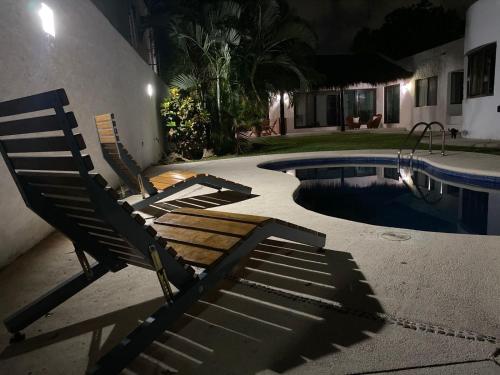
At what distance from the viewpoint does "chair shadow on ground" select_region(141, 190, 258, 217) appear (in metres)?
4.85

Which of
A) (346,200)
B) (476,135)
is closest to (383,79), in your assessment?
(476,135)

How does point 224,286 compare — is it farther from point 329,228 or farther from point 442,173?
point 442,173

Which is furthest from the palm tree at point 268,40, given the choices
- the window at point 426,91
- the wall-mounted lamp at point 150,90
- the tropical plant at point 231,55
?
the window at point 426,91

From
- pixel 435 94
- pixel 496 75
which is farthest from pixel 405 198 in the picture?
pixel 435 94

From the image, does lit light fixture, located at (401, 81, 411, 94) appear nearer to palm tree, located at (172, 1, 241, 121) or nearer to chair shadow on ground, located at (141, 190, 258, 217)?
palm tree, located at (172, 1, 241, 121)

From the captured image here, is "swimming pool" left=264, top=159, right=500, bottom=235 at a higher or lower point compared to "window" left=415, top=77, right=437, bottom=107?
lower

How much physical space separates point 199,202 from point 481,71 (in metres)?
11.1

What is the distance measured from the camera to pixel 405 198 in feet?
20.4

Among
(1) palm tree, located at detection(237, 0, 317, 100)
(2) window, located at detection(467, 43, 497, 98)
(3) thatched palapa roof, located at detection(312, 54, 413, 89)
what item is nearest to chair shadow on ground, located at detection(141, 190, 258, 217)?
(1) palm tree, located at detection(237, 0, 317, 100)

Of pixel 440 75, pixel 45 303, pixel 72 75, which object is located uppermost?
pixel 440 75

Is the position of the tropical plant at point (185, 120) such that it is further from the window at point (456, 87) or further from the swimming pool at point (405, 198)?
the window at point (456, 87)

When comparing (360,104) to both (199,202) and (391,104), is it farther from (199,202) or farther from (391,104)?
(199,202)

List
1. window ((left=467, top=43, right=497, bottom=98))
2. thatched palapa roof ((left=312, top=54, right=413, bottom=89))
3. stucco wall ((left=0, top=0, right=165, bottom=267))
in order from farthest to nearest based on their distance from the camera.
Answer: thatched palapa roof ((left=312, top=54, right=413, bottom=89))
window ((left=467, top=43, right=497, bottom=98))
stucco wall ((left=0, top=0, right=165, bottom=267))

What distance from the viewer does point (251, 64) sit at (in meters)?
10.8
